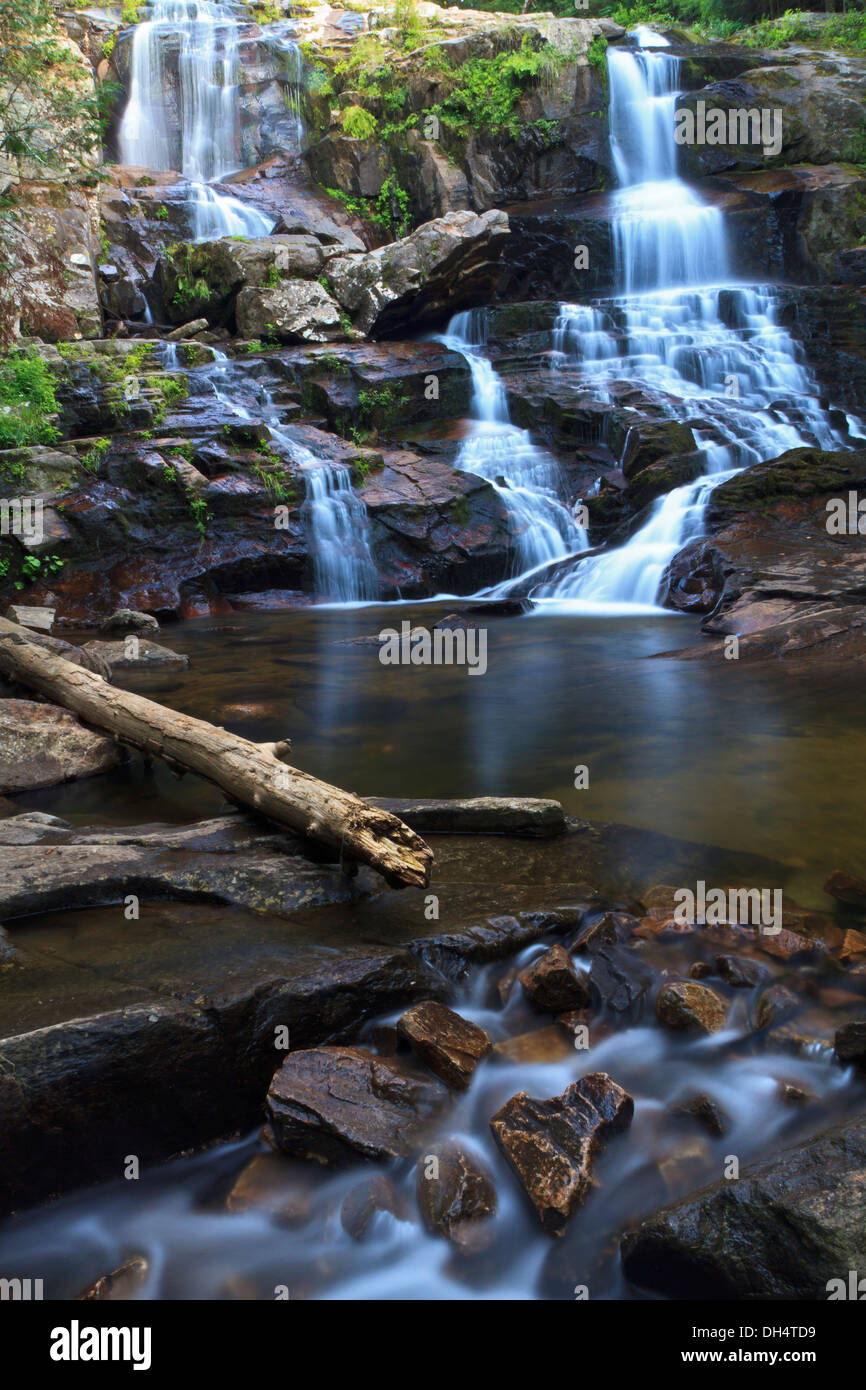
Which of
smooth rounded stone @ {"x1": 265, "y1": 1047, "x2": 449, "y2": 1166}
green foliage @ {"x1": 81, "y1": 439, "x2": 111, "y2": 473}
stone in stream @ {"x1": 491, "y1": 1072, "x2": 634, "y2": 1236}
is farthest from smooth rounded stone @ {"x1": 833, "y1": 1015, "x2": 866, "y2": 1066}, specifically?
green foliage @ {"x1": 81, "y1": 439, "x2": 111, "y2": 473}

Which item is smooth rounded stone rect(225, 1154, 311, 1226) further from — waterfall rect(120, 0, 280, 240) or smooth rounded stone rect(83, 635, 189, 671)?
waterfall rect(120, 0, 280, 240)

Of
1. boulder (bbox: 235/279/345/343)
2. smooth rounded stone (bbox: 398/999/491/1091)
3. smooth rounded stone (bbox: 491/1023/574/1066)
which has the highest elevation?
boulder (bbox: 235/279/345/343)

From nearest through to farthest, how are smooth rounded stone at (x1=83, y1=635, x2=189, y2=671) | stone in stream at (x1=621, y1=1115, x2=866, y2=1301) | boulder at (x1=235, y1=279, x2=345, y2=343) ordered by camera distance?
stone in stream at (x1=621, y1=1115, x2=866, y2=1301) → smooth rounded stone at (x1=83, y1=635, x2=189, y2=671) → boulder at (x1=235, y1=279, x2=345, y2=343)

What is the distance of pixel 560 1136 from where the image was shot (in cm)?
288

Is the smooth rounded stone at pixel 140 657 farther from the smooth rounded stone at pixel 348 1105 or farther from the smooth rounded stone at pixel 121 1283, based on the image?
the smooth rounded stone at pixel 121 1283

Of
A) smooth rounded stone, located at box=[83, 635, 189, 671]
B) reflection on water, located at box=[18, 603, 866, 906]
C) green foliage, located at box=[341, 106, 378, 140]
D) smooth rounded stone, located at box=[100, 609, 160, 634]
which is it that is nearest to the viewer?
reflection on water, located at box=[18, 603, 866, 906]

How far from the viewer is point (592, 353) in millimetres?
18953

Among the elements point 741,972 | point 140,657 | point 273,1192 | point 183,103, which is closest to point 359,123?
point 183,103

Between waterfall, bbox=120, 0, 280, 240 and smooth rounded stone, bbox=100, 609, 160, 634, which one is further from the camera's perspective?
waterfall, bbox=120, 0, 280, 240

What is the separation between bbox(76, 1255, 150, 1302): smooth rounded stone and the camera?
2.50m

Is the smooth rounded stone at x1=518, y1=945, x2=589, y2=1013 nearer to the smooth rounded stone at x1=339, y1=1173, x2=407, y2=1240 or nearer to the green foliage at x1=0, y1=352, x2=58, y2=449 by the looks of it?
the smooth rounded stone at x1=339, y1=1173, x2=407, y2=1240

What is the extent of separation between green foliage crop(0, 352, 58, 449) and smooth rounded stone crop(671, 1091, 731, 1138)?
46.1 ft

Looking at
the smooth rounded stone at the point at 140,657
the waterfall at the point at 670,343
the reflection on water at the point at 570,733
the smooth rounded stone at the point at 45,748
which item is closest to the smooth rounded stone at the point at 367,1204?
the reflection on water at the point at 570,733

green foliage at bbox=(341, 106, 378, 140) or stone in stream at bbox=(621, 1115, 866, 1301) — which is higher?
green foliage at bbox=(341, 106, 378, 140)
